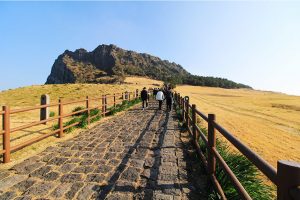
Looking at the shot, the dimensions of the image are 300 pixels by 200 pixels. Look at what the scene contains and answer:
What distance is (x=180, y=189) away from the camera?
14.4ft

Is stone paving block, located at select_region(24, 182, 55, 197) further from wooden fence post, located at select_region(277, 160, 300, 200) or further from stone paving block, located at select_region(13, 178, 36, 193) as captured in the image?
wooden fence post, located at select_region(277, 160, 300, 200)

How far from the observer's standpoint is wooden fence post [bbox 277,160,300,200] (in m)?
1.83

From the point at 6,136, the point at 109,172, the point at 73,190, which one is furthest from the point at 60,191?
the point at 6,136

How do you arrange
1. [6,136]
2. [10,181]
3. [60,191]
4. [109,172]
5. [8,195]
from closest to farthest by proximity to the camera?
[8,195]
[60,191]
[10,181]
[109,172]
[6,136]

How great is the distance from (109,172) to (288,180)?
393cm

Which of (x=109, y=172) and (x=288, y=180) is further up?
(x=288, y=180)

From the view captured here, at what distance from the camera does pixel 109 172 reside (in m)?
5.20

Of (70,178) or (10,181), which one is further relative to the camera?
(70,178)

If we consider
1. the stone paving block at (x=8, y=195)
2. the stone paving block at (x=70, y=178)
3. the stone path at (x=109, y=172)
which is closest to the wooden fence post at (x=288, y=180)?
the stone path at (x=109, y=172)

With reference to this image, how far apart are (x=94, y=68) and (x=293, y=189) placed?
186 meters

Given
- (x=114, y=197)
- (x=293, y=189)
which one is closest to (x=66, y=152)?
(x=114, y=197)

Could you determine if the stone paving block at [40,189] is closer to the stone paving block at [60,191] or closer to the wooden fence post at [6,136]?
the stone paving block at [60,191]

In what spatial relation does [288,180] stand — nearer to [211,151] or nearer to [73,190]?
[211,151]

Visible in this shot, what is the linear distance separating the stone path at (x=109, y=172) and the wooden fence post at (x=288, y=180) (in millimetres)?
2411
